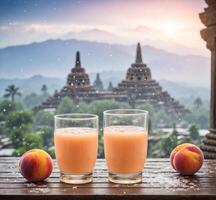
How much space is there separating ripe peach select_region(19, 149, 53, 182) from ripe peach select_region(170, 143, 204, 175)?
343 millimetres

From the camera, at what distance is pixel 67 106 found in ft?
46.5

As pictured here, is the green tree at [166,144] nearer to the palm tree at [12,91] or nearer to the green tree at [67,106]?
the green tree at [67,106]

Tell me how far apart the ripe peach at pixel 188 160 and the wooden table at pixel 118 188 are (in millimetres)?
21

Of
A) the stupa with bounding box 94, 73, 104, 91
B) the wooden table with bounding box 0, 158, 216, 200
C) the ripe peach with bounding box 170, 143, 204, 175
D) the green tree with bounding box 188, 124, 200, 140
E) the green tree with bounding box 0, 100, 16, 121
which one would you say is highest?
the stupa with bounding box 94, 73, 104, 91

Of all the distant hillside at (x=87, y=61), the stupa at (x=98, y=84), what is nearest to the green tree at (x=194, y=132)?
the distant hillside at (x=87, y=61)

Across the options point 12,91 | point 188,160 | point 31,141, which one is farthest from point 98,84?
point 188,160

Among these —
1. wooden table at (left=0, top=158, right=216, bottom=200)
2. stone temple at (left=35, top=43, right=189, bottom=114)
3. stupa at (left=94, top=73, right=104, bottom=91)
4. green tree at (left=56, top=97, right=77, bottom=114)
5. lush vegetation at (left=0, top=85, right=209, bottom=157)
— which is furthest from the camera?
stupa at (left=94, top=73, right=104, bottom=91)

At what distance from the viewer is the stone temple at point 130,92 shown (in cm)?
1341

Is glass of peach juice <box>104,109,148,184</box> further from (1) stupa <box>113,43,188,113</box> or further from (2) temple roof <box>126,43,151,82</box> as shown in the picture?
(1) stupa <box>113,43,188,113</box>

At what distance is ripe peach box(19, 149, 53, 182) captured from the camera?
1.44 meters

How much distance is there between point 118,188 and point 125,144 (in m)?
0.11

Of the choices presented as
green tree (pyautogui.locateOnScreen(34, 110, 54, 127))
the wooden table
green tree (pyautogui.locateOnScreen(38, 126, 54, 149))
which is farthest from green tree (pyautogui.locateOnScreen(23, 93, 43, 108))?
the wooden table

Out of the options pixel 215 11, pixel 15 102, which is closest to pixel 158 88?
pixel 15 102

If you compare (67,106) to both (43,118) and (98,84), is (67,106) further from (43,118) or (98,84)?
(43,118)
